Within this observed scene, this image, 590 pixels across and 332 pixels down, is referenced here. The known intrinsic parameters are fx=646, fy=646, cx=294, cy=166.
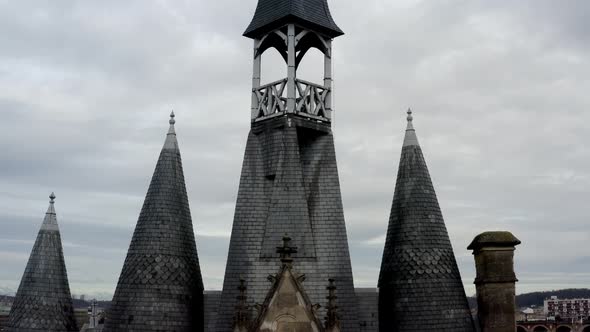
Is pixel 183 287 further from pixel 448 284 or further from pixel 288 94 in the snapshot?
pixel 448 284

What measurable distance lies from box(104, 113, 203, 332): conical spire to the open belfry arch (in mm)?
1368

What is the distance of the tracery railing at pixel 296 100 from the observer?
71.3ft

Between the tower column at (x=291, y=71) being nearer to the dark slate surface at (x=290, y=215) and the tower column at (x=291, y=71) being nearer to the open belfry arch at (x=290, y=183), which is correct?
the open belfry arch at (x=290, y=183)

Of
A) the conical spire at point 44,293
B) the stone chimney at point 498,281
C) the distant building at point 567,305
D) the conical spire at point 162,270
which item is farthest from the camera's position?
the distant building at point 567,305

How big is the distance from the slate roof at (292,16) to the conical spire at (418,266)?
5.47 meters

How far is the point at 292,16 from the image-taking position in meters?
21.6

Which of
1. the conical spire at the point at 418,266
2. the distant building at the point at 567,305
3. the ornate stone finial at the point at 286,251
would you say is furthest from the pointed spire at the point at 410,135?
the distant building at the point at 567,305

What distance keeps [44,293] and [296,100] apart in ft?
35.1

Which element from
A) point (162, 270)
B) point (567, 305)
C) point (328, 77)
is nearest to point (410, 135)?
point (328, 77)

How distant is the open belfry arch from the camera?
63.8ft

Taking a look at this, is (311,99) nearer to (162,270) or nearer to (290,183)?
(290,183)

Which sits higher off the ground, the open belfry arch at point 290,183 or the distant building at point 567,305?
the open belfry arch at point 290,183

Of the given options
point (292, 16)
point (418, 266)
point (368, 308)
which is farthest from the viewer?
point (292, 16)

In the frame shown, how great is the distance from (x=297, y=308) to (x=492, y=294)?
6.50m
